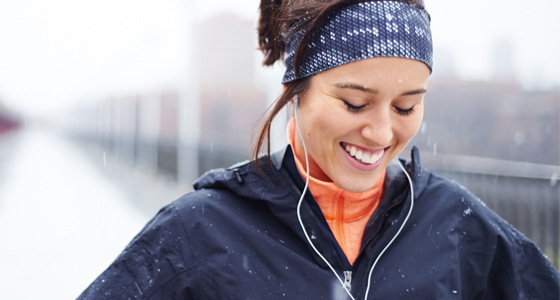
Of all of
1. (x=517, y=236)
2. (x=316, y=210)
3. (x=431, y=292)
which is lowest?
(x=431, y=292)

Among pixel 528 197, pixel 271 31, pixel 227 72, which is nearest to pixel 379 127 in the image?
pixel 271 31

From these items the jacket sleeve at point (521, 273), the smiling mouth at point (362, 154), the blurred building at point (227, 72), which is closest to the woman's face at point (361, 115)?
the smiling mouth at point (362, 154)

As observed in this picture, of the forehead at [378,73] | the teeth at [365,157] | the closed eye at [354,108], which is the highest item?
the forehead at [378,73]

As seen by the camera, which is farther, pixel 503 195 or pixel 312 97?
pixel 503 195

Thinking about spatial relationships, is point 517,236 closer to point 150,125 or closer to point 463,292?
point 463,292

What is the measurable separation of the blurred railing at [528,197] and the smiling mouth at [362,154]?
432 centimetres

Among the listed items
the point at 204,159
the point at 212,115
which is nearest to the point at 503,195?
the point at 204,159

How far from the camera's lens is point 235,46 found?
32.0 ft

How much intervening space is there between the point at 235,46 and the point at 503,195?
648 centimetres

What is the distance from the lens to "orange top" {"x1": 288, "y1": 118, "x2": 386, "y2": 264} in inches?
55.8

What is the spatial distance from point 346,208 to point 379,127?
33 centimetres

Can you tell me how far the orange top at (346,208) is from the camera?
142 cm

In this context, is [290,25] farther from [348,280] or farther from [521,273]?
[521,273]

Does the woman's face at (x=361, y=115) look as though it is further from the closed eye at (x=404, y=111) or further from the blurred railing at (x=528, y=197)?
the blurred railing at (x=528, y=197)
